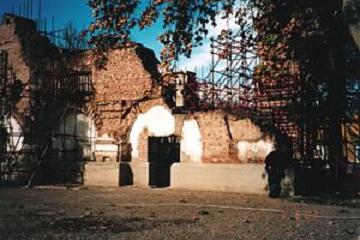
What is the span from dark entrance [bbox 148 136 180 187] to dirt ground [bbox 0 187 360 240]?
4.68m

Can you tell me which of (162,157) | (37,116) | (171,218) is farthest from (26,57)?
(171,218)

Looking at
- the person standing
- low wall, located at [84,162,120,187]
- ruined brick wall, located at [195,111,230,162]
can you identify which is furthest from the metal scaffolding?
the person standing

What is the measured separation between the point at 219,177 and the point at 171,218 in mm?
7673

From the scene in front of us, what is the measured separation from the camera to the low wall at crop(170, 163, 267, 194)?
54.2ft

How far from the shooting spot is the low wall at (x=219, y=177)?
16.5 m

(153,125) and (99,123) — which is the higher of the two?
(99,123)

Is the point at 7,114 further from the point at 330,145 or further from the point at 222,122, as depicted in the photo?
the point at 330,145

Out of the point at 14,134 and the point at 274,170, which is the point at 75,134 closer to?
the point at 14,134

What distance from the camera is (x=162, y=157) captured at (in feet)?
67.3

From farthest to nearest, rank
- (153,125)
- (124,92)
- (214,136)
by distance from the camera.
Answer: (124,92), (153,125), (214,136)

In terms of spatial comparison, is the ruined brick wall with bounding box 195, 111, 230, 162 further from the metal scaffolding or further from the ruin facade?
the metal scaffolding

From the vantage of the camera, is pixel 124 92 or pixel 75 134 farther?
pixel 75 134

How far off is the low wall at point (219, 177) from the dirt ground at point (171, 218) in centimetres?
151

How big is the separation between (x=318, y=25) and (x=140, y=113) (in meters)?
10.9
